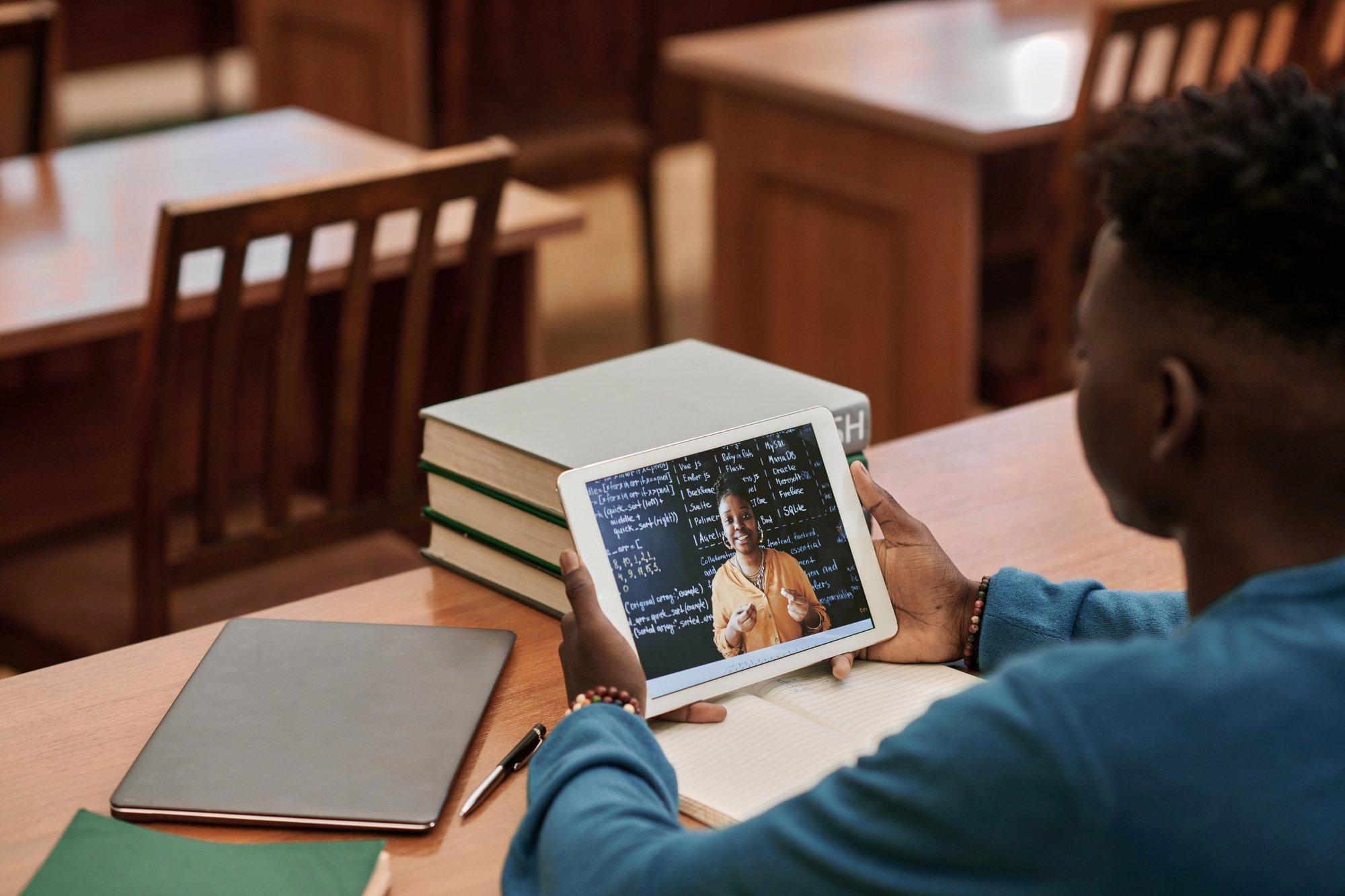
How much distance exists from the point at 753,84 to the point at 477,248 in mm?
1129

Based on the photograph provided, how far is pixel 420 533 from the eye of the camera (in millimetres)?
1944

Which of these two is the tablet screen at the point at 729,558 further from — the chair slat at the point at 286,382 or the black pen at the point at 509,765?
the chair slat at the point at 286,382

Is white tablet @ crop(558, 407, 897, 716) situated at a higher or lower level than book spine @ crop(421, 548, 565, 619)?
higher

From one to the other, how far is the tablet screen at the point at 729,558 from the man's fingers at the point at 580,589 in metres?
0.02

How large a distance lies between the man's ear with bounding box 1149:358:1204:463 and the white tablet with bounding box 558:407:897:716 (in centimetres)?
32

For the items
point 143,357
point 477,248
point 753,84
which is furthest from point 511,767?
point 753,84

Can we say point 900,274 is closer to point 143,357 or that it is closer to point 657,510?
point 143,357

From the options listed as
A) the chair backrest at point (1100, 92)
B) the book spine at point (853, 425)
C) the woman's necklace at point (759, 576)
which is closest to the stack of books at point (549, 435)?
the book spine at point (853, 425)

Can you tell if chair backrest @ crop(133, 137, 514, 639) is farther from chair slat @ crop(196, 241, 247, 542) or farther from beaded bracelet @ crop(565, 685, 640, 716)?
beaded bracelet @ crop(565, 685, 640, 716)

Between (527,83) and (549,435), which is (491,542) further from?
(527,83)

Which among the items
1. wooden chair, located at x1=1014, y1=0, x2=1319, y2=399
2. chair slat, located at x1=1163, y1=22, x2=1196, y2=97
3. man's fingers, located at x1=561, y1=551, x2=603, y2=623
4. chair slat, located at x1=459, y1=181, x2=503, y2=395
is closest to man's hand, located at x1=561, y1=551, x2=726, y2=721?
man's fingers, located at x1=561, y1=551, x2=603, y2=623

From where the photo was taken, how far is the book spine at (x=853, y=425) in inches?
40.7

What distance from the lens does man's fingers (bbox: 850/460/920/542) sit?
0.97 meters

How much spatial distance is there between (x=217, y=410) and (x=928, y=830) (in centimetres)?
114
